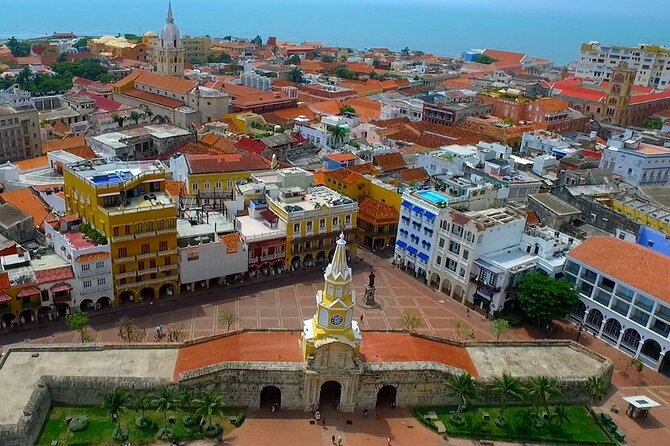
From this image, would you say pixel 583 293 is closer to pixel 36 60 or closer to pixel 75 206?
pixel 75 206

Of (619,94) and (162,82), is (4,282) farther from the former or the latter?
(619,94)

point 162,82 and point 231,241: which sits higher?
point 162,82

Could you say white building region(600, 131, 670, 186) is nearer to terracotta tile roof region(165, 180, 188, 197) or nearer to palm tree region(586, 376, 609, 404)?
palm tree region(586, 376, 609, 404)

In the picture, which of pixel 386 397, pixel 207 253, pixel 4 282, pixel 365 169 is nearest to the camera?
pixel 386 397

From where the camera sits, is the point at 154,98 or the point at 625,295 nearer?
the point at 625,295

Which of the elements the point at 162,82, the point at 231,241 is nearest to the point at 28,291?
the point at 231,241

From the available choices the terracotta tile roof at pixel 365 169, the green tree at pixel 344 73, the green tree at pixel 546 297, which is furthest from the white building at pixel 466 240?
the green tree at pixel 344 73

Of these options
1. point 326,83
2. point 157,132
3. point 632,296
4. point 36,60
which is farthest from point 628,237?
point 36,60

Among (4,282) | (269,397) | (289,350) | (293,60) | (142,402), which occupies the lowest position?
(269,397)
